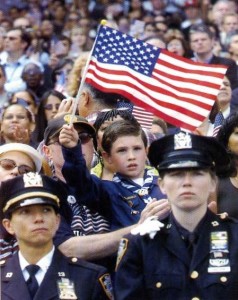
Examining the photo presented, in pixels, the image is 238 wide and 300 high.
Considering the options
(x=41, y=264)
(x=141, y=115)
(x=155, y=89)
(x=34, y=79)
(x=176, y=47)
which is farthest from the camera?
(x=34, y=79)

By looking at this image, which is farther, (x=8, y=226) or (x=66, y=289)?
(x=8, y=226)

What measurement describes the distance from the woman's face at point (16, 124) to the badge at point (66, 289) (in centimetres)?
309

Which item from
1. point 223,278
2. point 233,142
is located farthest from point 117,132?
point 223,278

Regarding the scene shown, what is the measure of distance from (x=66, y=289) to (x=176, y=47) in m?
8.80

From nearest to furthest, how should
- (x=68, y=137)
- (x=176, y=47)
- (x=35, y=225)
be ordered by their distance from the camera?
(x=35, y=225) < (x=68, y=137) < (x=176, y=47)

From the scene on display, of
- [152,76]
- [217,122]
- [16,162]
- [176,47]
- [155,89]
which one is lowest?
[16,162]

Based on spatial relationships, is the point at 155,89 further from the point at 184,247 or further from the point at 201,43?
the point at 201,43

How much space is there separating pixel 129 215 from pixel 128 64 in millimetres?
1303

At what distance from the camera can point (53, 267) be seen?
25.6 feet

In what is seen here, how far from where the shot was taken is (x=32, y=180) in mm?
7945

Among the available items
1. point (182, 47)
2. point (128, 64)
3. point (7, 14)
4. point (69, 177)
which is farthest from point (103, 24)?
point (7, 14)

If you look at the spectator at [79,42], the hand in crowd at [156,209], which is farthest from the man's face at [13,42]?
the hand in crowd at [156,209]

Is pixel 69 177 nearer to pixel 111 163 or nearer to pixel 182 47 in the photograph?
pixel 111 163

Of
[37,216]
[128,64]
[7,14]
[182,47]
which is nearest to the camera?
[37,216]
